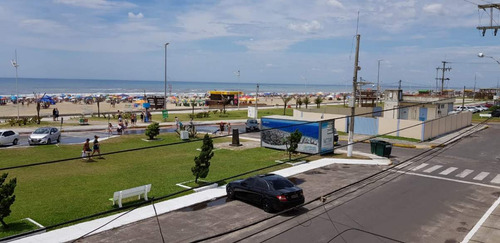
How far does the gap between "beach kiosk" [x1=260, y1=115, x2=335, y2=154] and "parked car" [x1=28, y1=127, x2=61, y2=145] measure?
17.5 m

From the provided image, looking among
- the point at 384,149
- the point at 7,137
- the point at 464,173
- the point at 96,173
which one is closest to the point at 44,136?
the point at 7,137

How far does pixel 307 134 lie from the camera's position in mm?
28719

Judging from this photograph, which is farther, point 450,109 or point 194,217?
point 450,109

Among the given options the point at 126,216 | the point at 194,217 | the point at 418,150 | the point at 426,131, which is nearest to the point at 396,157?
the point at 418,150

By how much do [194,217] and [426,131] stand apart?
29.0 metres

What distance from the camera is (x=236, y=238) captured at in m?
12.9

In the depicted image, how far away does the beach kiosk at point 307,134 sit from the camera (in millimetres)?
28219

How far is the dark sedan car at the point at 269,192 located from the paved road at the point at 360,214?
0.38 m

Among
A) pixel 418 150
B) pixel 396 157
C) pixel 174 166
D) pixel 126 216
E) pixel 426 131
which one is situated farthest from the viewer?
pixel 426 131

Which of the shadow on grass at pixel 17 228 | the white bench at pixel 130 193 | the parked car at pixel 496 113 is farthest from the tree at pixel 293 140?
the parked car at pixel 496 113

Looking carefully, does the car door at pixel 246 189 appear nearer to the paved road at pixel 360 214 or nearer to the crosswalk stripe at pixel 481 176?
the paved road at pixel 360 214

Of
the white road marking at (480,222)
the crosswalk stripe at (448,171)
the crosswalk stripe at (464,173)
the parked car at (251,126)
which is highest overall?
the parked car at (251,126)

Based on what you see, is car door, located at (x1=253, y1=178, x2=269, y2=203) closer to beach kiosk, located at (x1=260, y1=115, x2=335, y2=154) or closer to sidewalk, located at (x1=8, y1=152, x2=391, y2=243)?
sidewalk, located at (x1=8, y1=152, x2=391, y2=243)

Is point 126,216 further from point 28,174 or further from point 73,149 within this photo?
point 73,149
